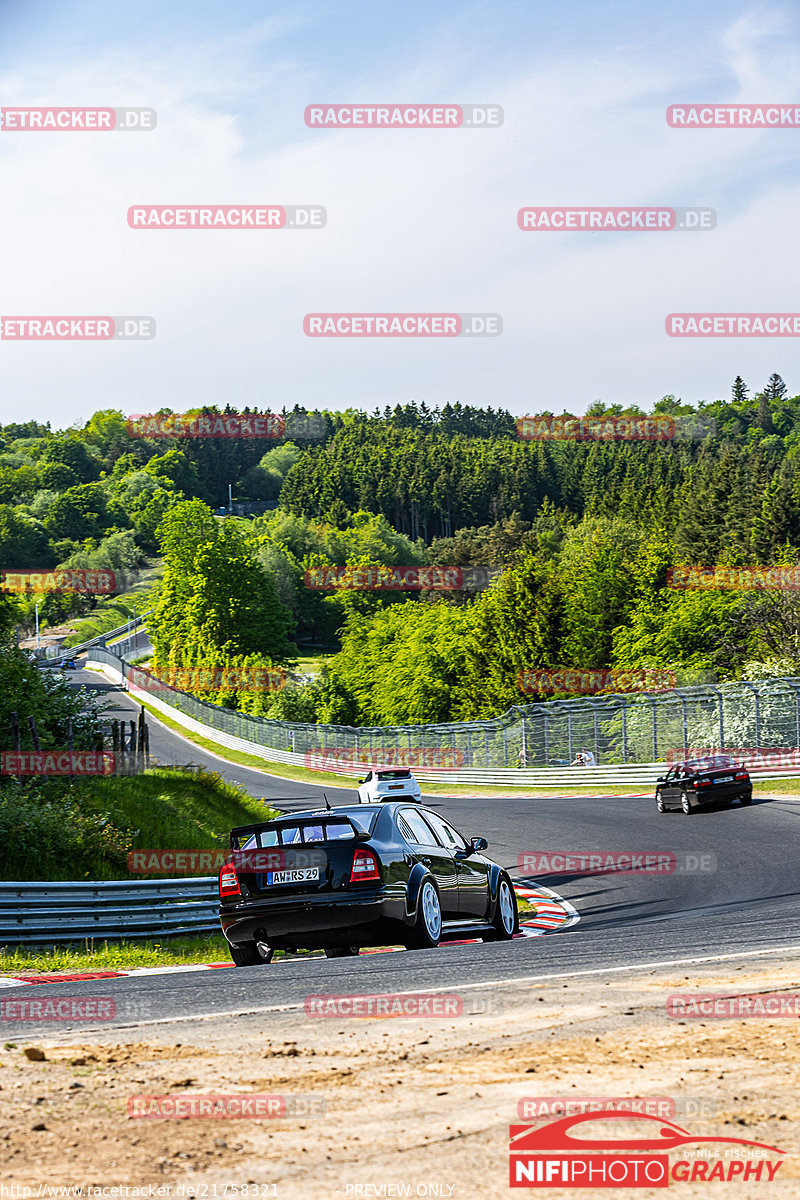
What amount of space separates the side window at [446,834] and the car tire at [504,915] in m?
0.79

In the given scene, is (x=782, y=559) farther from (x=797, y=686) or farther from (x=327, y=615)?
(x=327, y=615)

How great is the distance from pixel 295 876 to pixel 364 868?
24.8 inches

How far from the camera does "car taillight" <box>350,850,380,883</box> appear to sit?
409 inches

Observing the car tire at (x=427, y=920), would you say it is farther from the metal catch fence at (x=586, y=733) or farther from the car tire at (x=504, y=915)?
the metal catch fence at (x=586, y=733)

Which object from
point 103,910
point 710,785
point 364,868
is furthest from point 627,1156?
point 710,785

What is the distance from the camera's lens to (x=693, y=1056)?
19.2 feet

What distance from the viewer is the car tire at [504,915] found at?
12.6 meters

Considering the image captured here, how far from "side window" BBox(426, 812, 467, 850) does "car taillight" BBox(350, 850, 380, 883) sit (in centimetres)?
151

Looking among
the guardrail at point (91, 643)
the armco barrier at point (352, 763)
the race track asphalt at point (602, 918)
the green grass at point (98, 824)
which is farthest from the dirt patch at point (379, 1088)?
the guardrail at point (91, 643)

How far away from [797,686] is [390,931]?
24.2m

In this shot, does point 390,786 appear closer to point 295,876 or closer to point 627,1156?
point 295,876

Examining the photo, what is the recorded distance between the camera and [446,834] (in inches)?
480

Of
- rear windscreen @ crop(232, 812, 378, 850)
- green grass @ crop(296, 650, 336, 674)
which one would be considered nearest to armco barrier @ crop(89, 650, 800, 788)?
green grass @ crop(296, 650, 336, 674)

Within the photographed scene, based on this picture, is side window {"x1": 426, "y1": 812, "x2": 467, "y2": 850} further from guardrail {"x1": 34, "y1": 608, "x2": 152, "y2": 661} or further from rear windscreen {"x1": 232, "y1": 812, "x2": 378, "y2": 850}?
guardrail {"x1": 34, "y1": 608, "x2": 152, "y2": 661}
